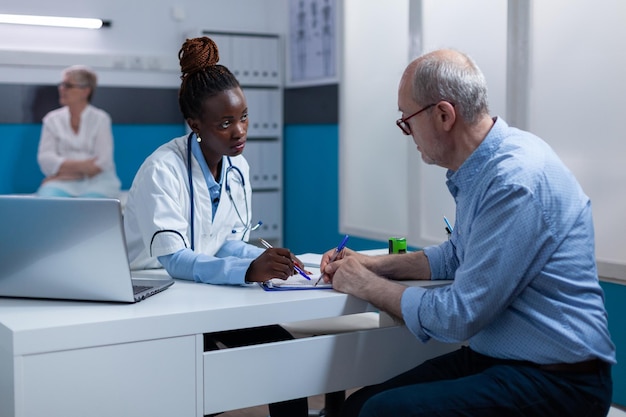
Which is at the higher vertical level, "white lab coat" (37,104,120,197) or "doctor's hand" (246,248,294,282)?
"white lab coat" (37,104,120,197)

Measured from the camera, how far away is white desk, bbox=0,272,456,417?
1.59 metres

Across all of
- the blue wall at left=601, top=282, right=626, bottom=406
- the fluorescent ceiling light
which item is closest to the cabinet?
the fluorescent ceiling light

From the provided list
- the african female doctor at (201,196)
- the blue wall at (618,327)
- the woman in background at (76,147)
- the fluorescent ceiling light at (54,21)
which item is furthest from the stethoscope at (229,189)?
the fluorescent ceiling light at (54,21)

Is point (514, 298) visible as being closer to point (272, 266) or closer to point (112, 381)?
point (272, 266)

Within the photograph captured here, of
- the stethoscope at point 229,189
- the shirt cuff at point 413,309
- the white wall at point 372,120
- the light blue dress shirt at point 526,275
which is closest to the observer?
the light blue dress shirt at point 526,275

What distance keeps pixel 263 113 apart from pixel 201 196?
12.6 ft

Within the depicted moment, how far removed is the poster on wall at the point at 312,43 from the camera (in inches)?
218

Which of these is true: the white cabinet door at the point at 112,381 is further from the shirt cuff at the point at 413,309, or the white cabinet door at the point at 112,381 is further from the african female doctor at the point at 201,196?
the shirt cuff at the point at 413,309

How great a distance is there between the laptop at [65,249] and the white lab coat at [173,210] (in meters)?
0.35

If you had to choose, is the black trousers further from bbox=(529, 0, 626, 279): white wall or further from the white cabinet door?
bbox=(529, 0, 626, 279): white wall

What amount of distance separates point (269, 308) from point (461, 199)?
1.66 ft

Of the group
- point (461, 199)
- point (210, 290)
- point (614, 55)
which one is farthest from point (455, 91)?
point (614, 55)

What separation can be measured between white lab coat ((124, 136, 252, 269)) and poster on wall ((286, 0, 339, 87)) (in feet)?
10.4

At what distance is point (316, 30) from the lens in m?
5.73
